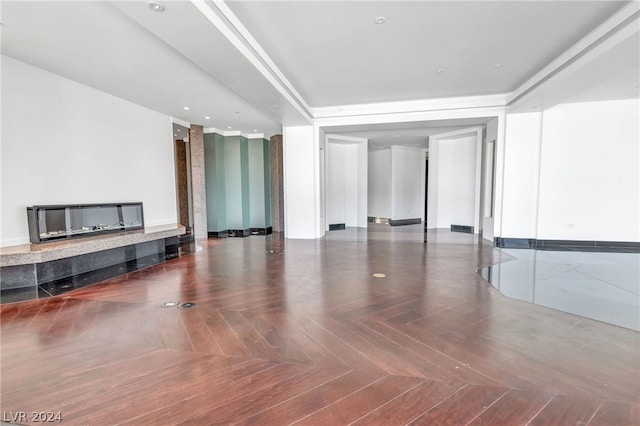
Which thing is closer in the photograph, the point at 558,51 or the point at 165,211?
the point at 558,51

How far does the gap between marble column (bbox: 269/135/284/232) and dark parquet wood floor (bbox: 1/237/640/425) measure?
5.34 meters

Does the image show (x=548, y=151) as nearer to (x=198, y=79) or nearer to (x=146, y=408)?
(x=198, y=79)

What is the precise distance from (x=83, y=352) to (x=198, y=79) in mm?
3889

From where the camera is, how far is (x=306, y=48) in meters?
3.86

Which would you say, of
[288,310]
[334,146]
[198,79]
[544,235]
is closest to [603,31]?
[544,235]

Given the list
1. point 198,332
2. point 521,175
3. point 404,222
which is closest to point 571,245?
point 521,175

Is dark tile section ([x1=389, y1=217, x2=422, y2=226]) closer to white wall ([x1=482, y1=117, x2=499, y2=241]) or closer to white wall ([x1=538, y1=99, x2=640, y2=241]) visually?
white wall ([x1=482, y1=117, x2=499, y2=241])

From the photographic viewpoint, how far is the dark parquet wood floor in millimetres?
1494

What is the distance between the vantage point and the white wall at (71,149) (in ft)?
12.2

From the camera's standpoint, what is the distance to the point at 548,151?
573 centimetres

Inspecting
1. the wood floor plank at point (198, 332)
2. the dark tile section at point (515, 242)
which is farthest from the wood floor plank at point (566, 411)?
the dark tile section at point (515, 242)

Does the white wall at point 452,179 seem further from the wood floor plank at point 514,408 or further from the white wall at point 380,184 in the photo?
the wood floor plank at point 514,408

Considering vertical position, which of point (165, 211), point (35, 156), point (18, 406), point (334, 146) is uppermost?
point (334, 146)

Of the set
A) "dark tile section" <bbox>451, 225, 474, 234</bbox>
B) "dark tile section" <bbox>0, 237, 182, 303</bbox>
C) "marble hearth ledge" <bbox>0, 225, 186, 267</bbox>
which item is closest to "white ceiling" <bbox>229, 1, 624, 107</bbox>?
"marble hearth ledge" <bbox>0, 225, 186, 267</bbox>
